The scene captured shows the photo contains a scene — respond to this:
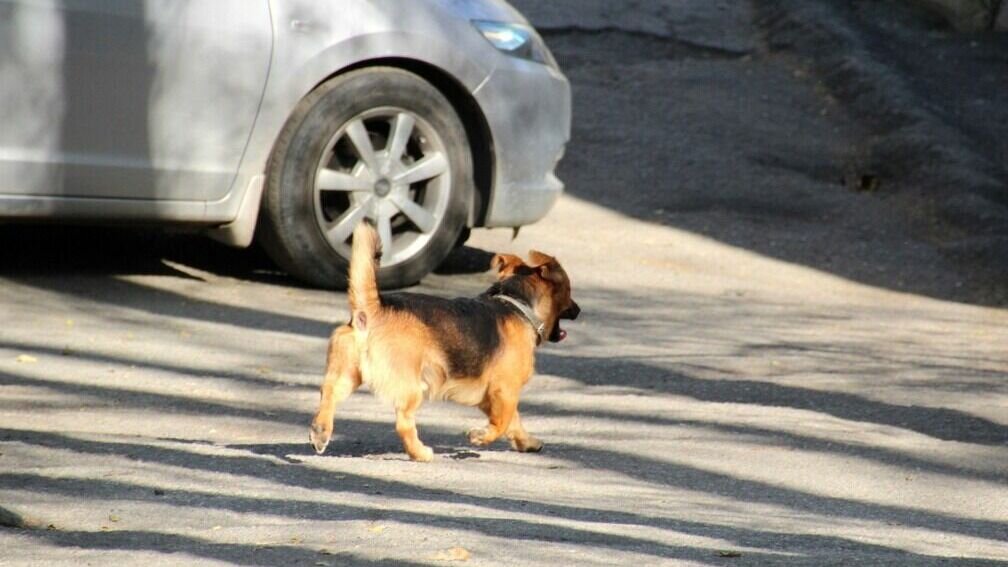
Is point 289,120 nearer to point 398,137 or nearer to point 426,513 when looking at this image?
point 398,137

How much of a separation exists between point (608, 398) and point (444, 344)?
159cm

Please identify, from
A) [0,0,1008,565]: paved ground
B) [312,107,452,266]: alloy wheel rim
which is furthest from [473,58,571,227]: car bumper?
[0,0,1008,565]: paved ground

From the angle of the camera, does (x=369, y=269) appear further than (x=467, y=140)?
No

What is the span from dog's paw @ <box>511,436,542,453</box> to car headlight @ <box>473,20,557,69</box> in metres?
3.53

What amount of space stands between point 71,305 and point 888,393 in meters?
3.81

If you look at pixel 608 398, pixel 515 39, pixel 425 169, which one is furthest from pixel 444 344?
pixel 515 39

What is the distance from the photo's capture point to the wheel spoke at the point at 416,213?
30.1 ft

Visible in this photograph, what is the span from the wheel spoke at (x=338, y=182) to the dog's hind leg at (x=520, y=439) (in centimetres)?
303

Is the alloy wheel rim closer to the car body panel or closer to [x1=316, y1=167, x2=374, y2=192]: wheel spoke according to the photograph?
[x1=316, y1=167, x2=374, y2=192]: wheel spoke

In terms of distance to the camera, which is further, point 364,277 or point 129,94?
point 129,94

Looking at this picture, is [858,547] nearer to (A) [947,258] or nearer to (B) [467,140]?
(B) [467,140]

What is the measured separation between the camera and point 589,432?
22.1ft

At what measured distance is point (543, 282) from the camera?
21.2ft

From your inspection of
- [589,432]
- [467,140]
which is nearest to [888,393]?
[589,432]
